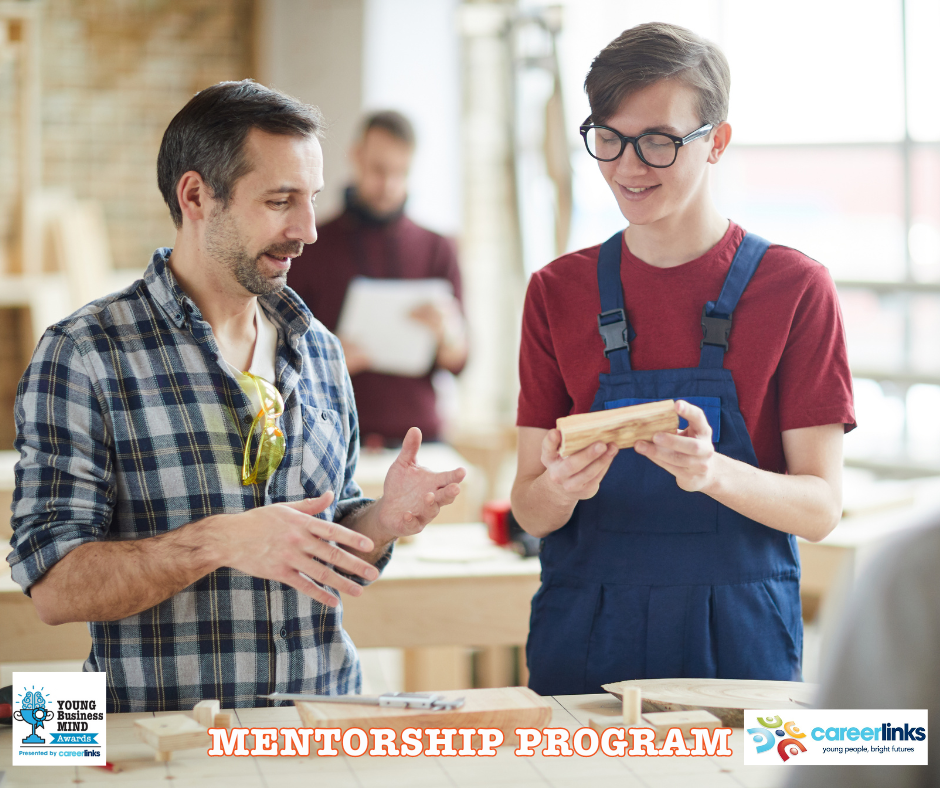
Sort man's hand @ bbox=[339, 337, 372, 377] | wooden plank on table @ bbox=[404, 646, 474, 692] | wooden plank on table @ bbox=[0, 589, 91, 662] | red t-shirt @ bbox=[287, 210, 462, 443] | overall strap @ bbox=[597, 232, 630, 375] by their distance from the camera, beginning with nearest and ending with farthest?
overall strap @ bbox=[597, 232, 630, 375], wooden plank on table @ bbox=[0, 589, 91, 662], wooden plank on table @ bbox=[404, 646, 474, 692], man's hand @ bbox=[339, 337, 372, 377], red t-shirt @ bbox=[287, 210, 462, 443]

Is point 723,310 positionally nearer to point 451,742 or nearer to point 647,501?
point 647,501

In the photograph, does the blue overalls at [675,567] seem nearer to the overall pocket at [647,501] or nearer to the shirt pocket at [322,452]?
the overall pocket at [647,501]

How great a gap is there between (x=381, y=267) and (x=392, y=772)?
3.27 metres

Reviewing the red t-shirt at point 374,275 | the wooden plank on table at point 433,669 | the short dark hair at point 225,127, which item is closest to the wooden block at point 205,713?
the short dark hair at point 225,127

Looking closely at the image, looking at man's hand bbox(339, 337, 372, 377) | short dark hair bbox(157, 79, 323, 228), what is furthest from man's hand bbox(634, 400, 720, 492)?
man's hand bbox(339, 337, 372, 377)

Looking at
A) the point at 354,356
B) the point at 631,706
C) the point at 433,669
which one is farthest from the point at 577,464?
the point at 354,356

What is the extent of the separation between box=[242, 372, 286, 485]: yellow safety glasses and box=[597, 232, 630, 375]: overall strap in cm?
63

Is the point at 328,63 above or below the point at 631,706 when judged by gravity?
above

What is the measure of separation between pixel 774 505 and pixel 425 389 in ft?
9.51

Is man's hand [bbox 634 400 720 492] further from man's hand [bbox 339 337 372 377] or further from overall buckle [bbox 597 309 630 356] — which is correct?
man's hand [bbox 339 337 372 377]

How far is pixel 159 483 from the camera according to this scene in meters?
1.75

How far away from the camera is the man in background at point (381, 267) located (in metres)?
4.34

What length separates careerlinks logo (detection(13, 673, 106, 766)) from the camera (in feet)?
4.76

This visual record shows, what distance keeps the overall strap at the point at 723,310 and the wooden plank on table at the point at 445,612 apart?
3.94 ft
